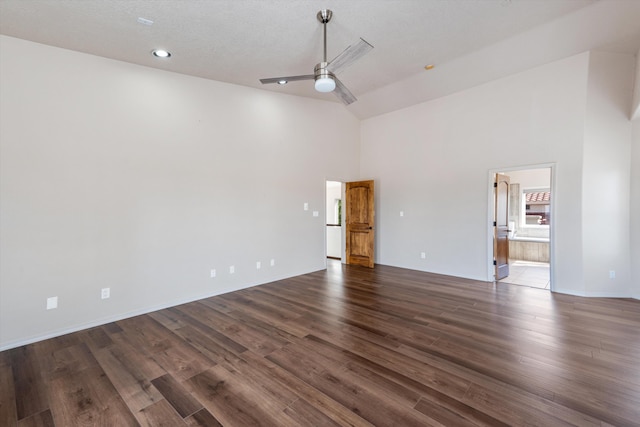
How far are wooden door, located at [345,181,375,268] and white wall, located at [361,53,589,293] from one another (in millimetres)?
425

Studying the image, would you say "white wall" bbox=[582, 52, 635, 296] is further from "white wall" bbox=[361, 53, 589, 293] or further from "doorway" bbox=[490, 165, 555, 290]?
"doorway" bbox=[490, 165, 555, 290]

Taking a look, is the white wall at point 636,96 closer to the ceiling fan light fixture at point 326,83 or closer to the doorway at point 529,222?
the doorway at point 529,222

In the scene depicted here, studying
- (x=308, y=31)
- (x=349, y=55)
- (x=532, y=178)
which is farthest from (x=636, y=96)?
(x=532, y=178)

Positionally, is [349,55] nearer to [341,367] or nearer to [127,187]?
[341,367]

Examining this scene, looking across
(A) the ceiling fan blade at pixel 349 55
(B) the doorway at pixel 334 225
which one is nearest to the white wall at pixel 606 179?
(A) the ceiling fan blade at pixel 349 55

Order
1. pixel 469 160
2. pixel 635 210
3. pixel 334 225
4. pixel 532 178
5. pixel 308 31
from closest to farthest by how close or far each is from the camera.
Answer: pixel 308 31 → pixel 635 210 → pixel 469 160 → pixel 334 225 → pixel 532 178

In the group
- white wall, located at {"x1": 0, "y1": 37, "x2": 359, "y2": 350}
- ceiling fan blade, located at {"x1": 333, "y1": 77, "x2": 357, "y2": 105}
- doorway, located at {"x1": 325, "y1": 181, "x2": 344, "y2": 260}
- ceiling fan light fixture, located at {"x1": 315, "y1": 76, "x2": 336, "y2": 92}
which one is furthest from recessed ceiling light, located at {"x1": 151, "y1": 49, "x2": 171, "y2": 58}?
doorway, located at {"x1": 325, "y1": 181, "x2": 344, "y2": 260}

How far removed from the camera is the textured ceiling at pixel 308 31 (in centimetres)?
280

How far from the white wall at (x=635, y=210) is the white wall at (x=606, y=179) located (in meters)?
0.05

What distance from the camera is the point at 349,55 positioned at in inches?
105

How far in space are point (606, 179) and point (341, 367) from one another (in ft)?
15.9

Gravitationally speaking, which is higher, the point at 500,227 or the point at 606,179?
the point at 606,179

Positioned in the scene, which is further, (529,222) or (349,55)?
(529,222)

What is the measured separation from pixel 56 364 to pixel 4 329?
2.90 ft
